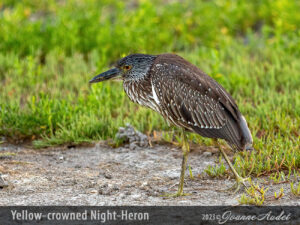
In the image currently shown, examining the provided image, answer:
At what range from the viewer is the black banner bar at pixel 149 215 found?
4.87 metres

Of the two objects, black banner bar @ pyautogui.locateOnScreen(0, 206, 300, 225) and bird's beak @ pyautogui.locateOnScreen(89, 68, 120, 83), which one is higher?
bird's beak @ pyautogui.locateOnScreen(89, 68, 120, 83)

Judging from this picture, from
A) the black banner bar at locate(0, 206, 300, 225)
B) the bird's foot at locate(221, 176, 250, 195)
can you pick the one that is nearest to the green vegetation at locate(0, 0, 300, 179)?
the bird's foot at locate(221, 176, 250, 195)

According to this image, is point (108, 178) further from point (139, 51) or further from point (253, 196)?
point (139, 51)

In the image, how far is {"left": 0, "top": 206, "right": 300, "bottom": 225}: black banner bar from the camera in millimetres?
4867

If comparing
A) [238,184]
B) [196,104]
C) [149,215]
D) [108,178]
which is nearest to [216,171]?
[238,184]

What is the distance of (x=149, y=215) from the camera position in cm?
499

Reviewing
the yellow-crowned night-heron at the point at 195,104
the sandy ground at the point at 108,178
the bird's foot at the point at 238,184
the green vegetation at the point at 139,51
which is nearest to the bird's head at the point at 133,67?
the yellow-crowned night-heron at the point at 195,104

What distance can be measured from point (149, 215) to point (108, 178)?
4.15 feet

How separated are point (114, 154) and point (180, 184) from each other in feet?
5.19

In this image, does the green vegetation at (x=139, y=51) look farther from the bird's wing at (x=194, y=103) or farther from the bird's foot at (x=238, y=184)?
the bird's wing at (x=194, y=103)

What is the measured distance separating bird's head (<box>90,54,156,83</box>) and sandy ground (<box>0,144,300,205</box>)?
1120 mm

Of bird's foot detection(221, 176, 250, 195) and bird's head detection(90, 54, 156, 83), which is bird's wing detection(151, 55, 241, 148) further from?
bird's foot detection(221, 176, 250, 195)

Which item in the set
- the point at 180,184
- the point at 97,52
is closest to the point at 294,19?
the point at 97,52

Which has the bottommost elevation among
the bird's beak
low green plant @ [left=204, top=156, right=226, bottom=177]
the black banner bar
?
the black banner bar
